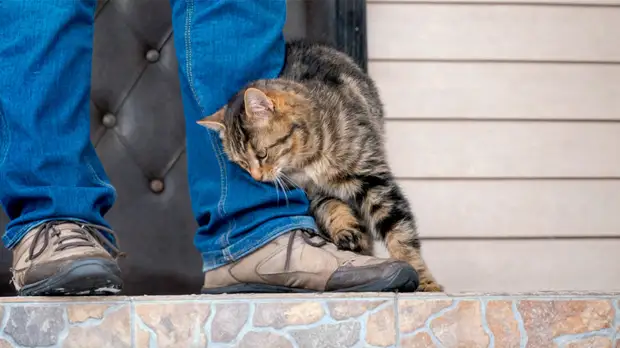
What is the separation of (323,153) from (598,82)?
885 mm

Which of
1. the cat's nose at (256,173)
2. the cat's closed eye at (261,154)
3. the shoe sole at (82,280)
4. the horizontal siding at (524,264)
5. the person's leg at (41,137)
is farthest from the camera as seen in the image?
the horizontal siding at (524,264)

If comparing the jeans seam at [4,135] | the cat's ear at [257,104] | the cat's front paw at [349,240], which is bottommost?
the cat's front paw at [349,240]

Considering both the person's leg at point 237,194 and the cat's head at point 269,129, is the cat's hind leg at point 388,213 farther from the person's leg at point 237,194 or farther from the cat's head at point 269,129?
the person's leg at point 237,194

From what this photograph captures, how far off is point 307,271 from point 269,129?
428 mm

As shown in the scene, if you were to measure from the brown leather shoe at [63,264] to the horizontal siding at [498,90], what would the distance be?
0.98 m

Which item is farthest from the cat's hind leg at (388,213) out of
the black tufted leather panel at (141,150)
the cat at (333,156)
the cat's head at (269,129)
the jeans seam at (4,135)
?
the jeans seam at (4,135)

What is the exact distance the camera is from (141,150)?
5.92ft

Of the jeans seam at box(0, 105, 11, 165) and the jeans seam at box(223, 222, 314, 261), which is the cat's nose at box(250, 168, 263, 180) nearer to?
the jeans seam at box(223, 222, 314, 261)

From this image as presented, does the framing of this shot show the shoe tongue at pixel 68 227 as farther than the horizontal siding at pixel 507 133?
No

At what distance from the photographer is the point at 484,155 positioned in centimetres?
196

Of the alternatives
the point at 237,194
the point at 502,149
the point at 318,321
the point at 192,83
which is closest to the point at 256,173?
the point at 237,194

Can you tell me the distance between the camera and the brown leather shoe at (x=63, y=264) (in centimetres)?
110

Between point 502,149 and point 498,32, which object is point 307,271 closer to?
point 502,149

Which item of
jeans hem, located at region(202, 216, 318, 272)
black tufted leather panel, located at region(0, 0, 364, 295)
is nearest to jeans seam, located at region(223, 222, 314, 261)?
jeans hem, located at region(202, 216, 318, 272)
